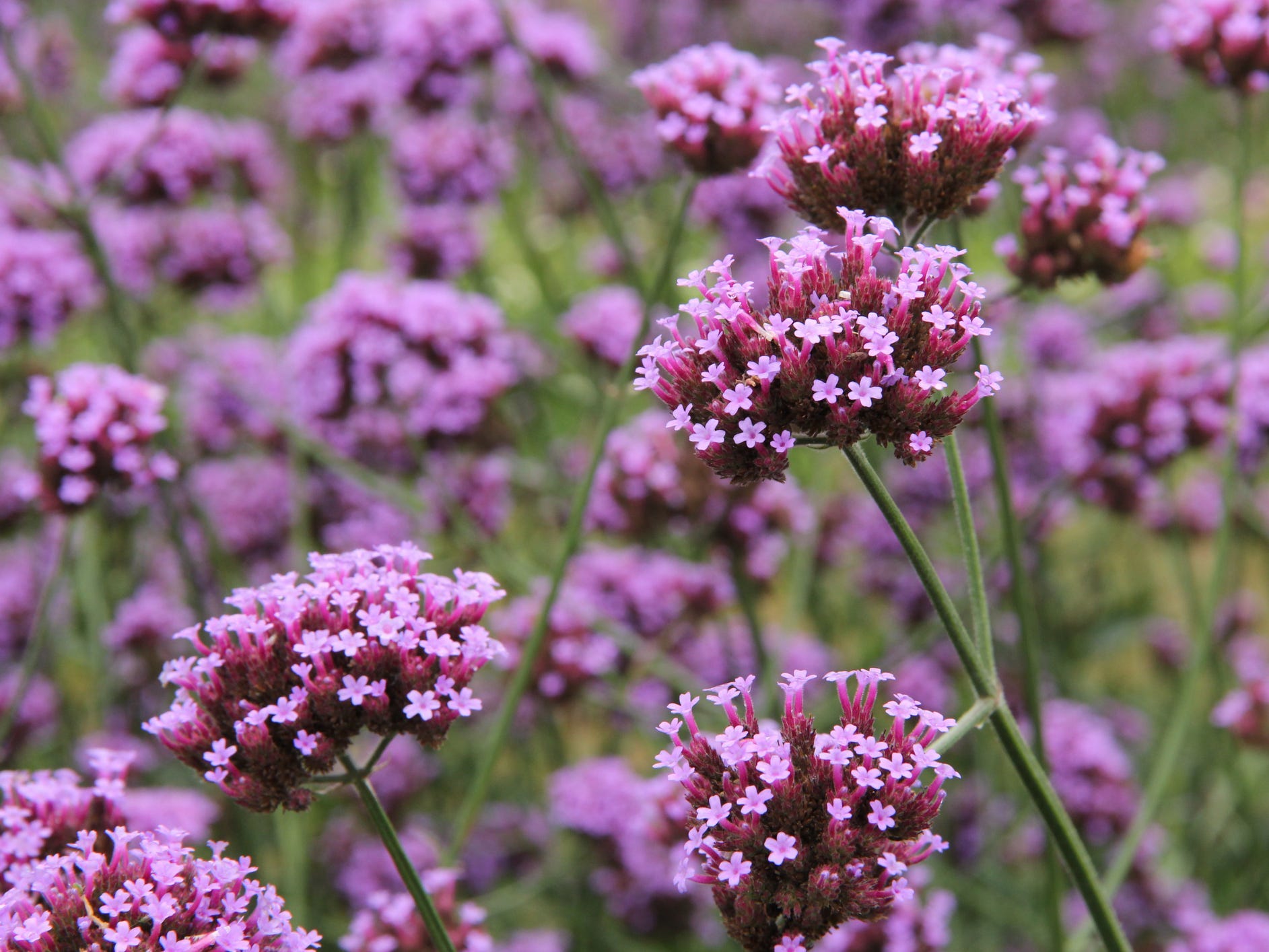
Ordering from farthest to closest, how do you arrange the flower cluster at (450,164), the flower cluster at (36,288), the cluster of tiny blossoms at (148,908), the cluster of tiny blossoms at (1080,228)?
the flower cluster at (450,164)
the flower cluster at (36,288)
the cluster of tiny blossoms at (1080,228)
the cluster of tiny blossoms at (148,908)

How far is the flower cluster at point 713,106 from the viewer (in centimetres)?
208

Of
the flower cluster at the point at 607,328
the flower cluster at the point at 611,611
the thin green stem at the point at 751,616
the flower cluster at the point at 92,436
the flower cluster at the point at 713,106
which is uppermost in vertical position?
the flower cluster at the point at 713,106

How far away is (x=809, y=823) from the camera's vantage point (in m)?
1.23

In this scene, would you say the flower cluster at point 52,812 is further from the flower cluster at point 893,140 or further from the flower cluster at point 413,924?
the flower cluster at point 893,140

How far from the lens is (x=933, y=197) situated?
1476 mm

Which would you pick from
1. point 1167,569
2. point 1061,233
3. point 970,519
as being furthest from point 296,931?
point 1167,569

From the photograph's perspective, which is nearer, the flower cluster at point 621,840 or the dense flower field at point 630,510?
the dense flower field at point 630,510

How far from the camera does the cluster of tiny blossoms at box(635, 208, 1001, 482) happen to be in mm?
1256

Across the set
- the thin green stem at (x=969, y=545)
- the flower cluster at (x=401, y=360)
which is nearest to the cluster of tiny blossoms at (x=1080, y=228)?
the thin green stem at (x=969, y=545)

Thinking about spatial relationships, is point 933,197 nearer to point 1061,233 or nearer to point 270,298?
point 1061,233

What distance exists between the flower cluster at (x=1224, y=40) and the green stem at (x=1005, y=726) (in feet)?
4.63

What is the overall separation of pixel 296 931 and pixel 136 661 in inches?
90.4

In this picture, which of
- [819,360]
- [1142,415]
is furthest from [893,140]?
[1142,415]

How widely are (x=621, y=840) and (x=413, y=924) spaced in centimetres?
111
